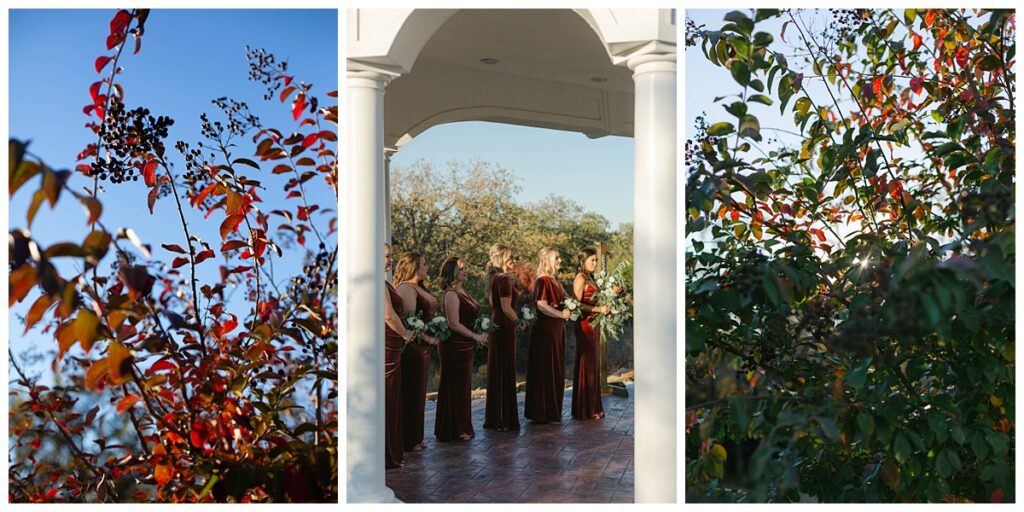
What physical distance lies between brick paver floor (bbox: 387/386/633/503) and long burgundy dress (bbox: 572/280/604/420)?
0.97 feet

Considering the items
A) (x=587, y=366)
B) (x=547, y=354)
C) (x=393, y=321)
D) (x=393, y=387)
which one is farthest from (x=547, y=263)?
(x=393, y=387)

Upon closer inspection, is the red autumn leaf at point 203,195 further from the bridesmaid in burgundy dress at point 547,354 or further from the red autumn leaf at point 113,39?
the bridesmaid in burgundy dress at point 547,354

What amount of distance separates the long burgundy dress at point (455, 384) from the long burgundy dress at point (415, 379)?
42cm

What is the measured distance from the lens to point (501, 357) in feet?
24.1

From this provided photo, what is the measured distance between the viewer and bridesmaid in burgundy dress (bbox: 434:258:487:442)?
21.8 ft

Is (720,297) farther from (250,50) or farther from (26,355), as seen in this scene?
(26,355)

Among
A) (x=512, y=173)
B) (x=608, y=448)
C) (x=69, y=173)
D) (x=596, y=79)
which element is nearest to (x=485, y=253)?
(x=512, y=173)

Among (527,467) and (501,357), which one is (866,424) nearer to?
(527,467)

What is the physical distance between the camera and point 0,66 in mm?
3607

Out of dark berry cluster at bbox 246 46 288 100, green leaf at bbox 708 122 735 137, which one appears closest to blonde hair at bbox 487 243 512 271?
dark berry cluster at bbox 246 46 288 100

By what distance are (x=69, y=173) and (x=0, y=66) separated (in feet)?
6.30

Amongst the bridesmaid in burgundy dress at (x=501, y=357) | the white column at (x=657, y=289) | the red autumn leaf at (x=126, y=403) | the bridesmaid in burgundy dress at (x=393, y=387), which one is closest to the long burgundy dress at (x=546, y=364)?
the bridesmaid in burgundy dress at (x=501, y=357)

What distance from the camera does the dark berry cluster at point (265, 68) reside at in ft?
13.3

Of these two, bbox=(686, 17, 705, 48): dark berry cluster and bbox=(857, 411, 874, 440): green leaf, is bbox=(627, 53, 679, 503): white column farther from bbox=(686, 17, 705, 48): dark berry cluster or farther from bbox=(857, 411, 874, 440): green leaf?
bbox=(857, 411, 874, 440): green leaf
